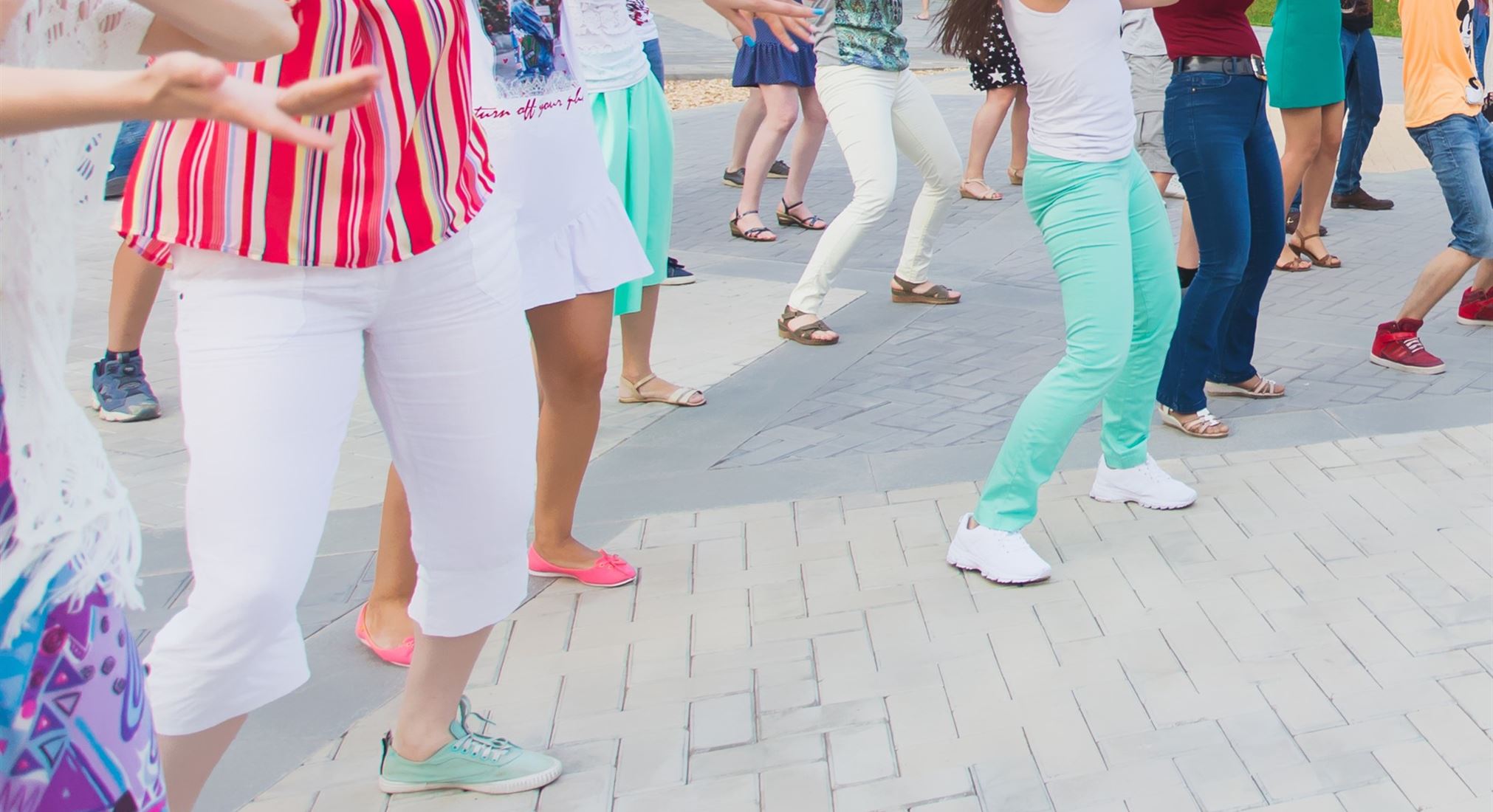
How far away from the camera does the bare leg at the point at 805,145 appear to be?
312 inches

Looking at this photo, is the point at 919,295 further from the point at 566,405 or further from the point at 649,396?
the point at 566,405

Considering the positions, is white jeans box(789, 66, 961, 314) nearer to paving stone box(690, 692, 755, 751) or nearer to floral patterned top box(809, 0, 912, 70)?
floral patterned top box(809, 0, 912, 70)

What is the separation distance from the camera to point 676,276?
715cm

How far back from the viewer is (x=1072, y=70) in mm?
3529

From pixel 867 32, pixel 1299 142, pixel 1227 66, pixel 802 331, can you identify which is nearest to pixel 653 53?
pixel 867 32

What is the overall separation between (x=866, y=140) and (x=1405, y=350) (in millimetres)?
2197

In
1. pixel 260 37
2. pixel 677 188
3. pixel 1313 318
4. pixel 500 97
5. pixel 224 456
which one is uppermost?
pixel 260 37

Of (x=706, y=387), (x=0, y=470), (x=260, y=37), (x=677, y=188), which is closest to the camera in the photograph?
(x=0, y=470)

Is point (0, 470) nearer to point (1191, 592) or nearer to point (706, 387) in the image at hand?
point (1191, 592)

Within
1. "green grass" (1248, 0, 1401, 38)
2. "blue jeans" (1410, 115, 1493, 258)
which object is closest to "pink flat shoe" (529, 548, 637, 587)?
"blue jeans" (1410, 115, 1493, 258)

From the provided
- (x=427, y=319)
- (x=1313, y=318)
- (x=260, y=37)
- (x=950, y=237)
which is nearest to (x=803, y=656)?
(x=427, y=319)

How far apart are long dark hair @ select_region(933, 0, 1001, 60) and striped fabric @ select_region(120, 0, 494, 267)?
70.3 inches

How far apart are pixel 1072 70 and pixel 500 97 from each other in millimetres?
1384

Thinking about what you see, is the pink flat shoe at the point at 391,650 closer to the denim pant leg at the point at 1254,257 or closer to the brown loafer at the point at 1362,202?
the denim pant leg at the point at 1254,257
